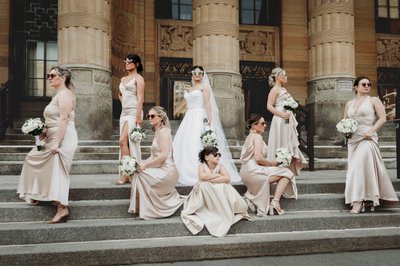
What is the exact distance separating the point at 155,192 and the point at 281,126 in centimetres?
317

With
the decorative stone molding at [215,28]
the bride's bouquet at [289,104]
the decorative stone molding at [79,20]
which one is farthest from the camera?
the decorative stone molding at [215,28]

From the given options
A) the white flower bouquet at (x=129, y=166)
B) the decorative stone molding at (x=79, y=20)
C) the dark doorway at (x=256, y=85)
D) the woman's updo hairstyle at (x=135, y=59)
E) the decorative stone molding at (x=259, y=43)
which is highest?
the decorative stone molding at (x=259, y=43)

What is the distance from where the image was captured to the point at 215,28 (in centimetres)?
1317

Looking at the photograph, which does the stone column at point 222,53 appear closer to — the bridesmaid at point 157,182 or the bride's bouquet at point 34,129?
the bridesmaid at point 157,182

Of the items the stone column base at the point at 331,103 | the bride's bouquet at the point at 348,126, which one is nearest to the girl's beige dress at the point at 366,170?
the bride's bouquet at the point at 348,126

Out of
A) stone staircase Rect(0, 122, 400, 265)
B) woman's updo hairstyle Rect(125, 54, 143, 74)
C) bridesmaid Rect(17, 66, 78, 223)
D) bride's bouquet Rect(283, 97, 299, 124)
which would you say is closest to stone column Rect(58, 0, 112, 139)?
stone staircase Rect(0, 122, 400, 265)

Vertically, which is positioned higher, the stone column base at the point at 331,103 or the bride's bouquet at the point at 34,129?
the stone column base at the point at 331,103

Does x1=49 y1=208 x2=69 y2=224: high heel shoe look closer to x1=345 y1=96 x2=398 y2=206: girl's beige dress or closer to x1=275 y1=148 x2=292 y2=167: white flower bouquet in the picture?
x1=275 y1=148 x2=292 y2=167: white flower bouquet

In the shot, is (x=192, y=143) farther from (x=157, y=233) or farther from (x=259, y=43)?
(x=259, y=43)

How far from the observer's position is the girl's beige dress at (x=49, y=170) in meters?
5.71

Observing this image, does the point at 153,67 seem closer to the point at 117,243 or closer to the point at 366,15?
the point at 366,15

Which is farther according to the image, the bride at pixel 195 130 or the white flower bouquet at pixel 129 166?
the bride at pixel 195 130

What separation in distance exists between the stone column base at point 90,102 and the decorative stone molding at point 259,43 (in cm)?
706

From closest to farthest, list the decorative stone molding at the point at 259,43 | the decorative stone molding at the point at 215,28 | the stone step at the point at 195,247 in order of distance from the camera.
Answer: the stone step at the point at 195,247 < the decorative stone molding at the point at 215,28 < the decorative stone molding at the point at 259,43
